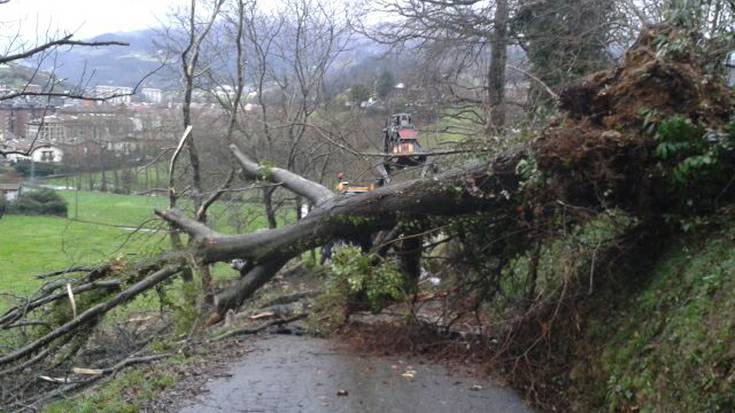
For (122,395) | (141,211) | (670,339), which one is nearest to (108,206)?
(141,211)

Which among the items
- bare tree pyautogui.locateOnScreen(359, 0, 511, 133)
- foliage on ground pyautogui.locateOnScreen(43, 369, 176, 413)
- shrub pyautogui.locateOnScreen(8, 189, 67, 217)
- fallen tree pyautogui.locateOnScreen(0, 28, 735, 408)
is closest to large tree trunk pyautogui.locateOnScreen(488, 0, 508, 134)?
bare tree pyautogui.locateOnScreen(359, 0, 511, 133)

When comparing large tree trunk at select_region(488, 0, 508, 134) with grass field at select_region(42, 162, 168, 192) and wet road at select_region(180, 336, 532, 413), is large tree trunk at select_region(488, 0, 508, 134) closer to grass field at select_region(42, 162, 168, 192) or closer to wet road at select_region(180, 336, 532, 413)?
grass field at select_region(42, 162, 168, 192)

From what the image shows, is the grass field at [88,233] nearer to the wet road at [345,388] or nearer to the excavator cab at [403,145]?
the wet road at [345,388]

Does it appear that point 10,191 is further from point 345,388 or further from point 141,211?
point 345,388

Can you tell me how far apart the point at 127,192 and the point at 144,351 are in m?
14.7

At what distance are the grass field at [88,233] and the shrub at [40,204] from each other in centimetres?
25

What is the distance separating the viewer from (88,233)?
14289 millimetres

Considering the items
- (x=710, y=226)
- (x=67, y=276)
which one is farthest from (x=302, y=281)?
(x=710, y=226)

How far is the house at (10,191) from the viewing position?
19.3 metres

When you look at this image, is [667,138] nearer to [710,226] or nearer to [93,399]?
[710,226]

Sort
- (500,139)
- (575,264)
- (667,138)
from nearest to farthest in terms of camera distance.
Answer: (667,138) → (575,264) → (500,139)

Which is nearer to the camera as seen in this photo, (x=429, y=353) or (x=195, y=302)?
(x=429, y=353)

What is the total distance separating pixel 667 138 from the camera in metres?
5.04

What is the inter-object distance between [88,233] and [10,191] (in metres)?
7.81
